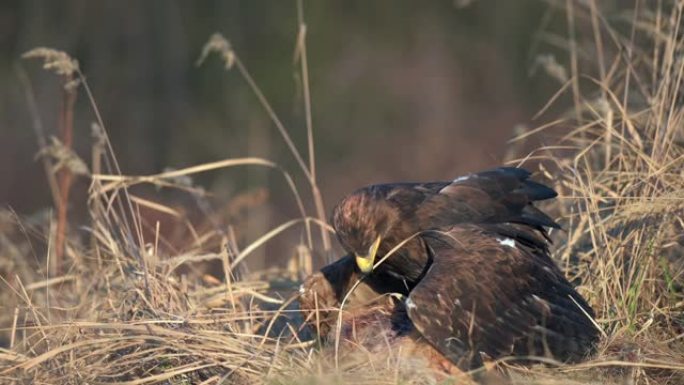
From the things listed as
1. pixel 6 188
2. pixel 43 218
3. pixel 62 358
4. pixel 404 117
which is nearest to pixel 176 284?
pixel 62 358

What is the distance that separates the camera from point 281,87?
48.8 feet

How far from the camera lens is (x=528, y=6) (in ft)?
52.0

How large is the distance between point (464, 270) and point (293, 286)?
5.08ft

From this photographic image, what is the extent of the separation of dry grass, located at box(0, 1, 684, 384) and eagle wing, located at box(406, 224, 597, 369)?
12cm

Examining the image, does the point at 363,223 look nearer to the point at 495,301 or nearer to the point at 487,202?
the point at 487,202

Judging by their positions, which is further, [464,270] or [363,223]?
[363,223]

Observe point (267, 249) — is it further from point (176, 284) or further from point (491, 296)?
point (491, 296)

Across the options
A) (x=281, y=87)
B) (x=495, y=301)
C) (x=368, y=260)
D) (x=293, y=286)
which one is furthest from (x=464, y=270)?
(x=281, y=87)

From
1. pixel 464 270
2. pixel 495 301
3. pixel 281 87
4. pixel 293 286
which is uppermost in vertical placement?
pixel 464 270

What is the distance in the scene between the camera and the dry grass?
505cm

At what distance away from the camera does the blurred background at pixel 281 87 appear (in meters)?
13.7

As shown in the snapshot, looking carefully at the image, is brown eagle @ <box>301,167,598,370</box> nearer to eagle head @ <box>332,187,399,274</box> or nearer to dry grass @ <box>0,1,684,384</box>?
eagle head @ <box>332,187,399,274</box>

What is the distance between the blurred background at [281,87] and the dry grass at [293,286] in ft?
19.5

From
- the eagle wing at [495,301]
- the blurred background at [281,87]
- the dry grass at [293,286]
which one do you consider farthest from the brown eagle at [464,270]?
the blurred background at [281,87]
